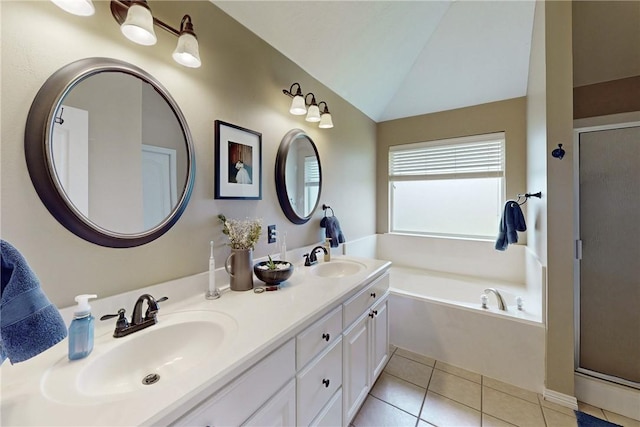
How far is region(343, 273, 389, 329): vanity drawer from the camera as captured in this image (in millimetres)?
1310

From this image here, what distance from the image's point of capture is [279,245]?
70.2 inches

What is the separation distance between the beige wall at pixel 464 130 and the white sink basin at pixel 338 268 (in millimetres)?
1622

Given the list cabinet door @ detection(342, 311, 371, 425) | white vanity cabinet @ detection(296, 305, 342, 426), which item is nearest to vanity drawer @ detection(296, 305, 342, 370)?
A: white vanity cabinet @ detection(296, 305, 342, 426)

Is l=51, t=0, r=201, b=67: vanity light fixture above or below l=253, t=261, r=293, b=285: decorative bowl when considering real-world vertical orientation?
above

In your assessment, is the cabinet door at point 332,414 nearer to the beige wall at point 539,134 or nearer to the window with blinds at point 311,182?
the window with blinds at point 311,182

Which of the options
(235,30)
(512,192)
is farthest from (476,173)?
(235,30)

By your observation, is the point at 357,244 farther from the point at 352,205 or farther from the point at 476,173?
the point at 476,173

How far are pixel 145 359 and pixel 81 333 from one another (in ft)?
0.76

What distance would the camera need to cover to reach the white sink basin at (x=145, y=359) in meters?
0.65

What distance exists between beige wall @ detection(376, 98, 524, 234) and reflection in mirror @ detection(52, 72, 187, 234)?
2676 mm

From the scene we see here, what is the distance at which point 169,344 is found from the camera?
36.8 inches

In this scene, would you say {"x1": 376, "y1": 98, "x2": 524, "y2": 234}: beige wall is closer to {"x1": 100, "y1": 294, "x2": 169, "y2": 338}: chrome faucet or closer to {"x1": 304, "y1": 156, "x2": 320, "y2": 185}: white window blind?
{"x1": 304, "y1": 156, "x2": 320, "y2": 185}: white window blind

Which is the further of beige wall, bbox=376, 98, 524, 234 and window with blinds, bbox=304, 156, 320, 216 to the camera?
beige wall, bbox=376, 98, 524, 234

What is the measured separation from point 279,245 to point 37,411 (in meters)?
1.30
